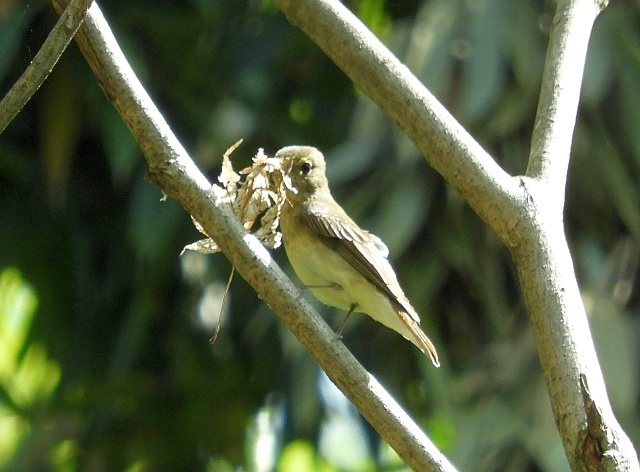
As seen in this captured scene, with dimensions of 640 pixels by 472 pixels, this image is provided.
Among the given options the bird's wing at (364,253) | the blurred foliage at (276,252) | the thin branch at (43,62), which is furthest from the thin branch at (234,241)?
the blurred foliage at (276,252)

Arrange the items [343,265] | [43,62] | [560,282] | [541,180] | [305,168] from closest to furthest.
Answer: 1. [43,62]
2. [560,282]
3. [541,180]
4. [343,265]
5. [305,168]

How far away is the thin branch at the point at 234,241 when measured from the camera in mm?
2100

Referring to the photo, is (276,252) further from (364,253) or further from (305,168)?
(364,253)

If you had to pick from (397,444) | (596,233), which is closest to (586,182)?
(596,233)

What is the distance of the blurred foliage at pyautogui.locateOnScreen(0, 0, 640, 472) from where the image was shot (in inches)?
180

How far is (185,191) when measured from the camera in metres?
2.16

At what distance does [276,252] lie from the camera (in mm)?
4492

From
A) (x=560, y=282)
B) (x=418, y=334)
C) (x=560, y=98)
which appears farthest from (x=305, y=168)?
(x=560, y=282)

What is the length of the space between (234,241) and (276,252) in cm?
235

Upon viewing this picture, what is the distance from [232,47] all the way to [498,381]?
2.12m

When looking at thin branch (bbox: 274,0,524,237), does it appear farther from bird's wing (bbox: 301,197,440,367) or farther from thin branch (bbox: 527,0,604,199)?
bird's wing (bbox: 301,197,440,367)

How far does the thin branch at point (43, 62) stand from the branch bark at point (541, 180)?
687mm

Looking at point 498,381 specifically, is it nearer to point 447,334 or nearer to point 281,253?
point 447,334

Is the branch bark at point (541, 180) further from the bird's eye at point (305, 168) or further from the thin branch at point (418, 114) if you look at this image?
the bird's eye at point (305, 168)
